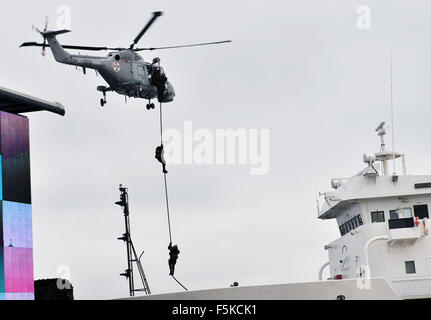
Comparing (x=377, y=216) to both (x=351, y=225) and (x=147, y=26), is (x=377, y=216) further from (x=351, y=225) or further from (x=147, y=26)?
(x=147, y=26)

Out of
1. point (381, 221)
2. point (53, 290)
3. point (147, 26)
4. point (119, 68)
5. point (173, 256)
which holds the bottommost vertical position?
point (53, 290)

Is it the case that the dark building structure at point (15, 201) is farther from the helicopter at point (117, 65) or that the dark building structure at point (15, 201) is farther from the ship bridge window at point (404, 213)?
the ship bridge window at point (404, 213)

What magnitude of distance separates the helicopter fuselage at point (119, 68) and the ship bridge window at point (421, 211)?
1801 cm

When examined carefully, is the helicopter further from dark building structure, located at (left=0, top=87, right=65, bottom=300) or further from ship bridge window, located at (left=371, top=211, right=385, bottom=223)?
ship bridge window, located at (left=371, top=211, right=385, bottom=223)

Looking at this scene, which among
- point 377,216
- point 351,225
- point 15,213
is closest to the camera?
point 377,216

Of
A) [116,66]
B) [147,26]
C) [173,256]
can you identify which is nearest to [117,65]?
[116,66]

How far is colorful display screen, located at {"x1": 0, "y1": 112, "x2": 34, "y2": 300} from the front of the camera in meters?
37.5

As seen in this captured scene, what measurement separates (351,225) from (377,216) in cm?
201

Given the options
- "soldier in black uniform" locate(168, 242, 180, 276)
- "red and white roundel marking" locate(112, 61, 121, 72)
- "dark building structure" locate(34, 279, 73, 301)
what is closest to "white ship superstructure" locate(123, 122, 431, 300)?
"soldier in black uniform" locate(168, 242, 180, 276)

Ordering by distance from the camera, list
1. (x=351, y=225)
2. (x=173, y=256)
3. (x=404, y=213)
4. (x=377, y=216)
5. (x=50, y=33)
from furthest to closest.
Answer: (x=50, y=33) < (x=351, y=225) < (x=377, y=216) < (x=404, y=213) < (x=173, y=256)

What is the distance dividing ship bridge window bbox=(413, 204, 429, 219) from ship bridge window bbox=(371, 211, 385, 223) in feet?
4.50

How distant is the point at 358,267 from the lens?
3494 centimetres

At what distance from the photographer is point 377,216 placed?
36.0 meters
